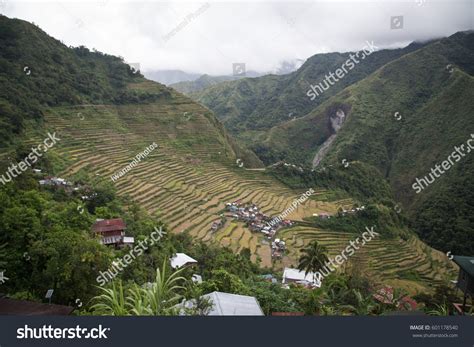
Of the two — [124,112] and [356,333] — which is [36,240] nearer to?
[356,333]

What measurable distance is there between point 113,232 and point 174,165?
13670 millimetres

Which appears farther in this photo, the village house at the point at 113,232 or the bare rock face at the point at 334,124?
the bare rock face at the point at 334,124

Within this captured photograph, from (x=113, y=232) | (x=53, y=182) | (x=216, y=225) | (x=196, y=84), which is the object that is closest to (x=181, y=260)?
(x=113, y=232)

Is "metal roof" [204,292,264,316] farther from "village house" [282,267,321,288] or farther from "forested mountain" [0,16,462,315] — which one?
"village house" [282,267,321,288]

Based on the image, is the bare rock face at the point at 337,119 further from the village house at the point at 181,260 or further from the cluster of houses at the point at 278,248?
the village house at the point at 181,260

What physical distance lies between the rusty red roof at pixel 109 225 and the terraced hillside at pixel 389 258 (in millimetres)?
8113

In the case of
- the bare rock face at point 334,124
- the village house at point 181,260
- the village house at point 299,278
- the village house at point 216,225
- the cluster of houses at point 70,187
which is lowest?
the village house at point 299,278

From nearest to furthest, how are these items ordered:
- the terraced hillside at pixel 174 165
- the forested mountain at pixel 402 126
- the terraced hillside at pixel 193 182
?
the terraced hillside at pixel 193 182, the terraced hillside at pixel 174 165, the forested mountain at pixel 402 126

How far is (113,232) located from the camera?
38.4ft

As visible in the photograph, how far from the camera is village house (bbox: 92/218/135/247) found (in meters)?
11.4

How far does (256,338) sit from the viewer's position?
9.66 ft

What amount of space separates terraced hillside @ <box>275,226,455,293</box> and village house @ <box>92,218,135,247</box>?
7957 mm

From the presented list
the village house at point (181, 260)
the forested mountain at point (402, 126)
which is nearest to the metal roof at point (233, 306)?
the village house at point (181, 260)

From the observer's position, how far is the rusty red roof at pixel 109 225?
11266 millimetres
